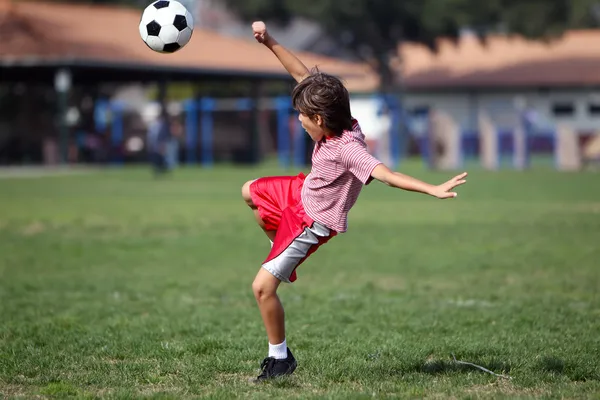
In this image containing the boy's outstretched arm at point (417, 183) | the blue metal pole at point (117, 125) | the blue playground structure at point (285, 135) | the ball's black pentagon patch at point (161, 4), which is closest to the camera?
the boy's outstretched arm at point (417, 183)

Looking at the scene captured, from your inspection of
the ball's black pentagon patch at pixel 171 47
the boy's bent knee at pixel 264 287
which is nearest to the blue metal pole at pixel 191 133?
the ball's black pentagon patch at pixel 171 47

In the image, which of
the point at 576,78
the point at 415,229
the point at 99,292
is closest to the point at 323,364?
the point at 99,292

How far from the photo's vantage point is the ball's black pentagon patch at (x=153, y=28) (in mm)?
7270

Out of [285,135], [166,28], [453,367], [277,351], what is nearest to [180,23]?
[166,28]

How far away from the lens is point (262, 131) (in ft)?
205

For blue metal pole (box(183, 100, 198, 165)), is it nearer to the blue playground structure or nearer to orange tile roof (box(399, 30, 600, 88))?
the blue playground structure

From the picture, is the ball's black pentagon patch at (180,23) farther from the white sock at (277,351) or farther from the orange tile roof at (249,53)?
the orange tile roof at (249,53)

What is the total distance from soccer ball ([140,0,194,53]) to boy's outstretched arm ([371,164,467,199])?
2.24m

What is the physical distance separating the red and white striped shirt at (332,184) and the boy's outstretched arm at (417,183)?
0.36 metres

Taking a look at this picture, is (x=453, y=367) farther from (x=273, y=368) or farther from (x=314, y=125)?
(x=314, y=125)

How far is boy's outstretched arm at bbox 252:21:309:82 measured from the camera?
6602 millimetres

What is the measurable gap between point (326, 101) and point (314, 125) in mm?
187

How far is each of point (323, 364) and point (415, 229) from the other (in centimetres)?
1047

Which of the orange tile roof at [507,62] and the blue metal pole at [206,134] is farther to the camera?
the orange tile roof at [507,62]
